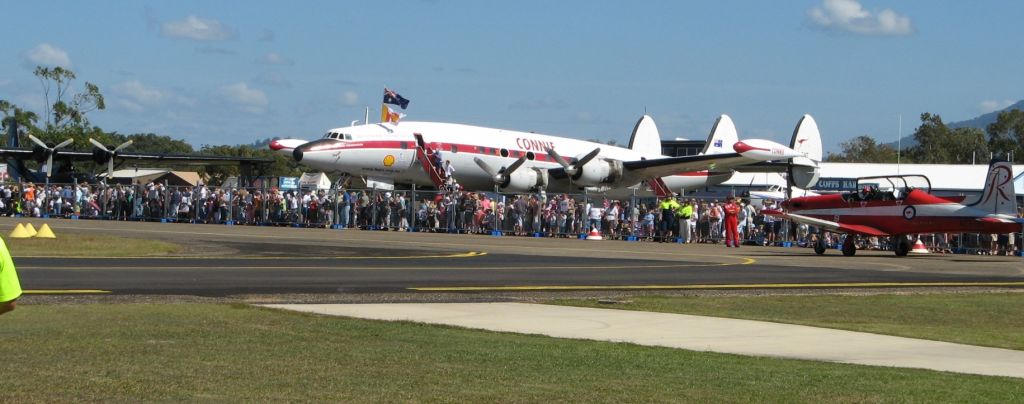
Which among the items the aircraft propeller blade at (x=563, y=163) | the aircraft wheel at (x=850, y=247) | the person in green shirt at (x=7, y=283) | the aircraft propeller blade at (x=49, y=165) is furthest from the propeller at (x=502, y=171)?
the person in green shirt at (x=7, y=283)

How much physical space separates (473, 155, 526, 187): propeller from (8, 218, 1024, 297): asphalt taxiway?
12.0 m

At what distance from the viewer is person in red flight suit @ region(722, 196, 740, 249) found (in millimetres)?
38812

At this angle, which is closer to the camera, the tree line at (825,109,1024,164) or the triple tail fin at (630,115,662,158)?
the triple tail fin at (630,115,662,158)

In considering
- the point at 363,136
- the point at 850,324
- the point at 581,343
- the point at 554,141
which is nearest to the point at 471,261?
the point at 850,324

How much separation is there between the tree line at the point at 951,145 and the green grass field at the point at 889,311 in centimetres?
14901

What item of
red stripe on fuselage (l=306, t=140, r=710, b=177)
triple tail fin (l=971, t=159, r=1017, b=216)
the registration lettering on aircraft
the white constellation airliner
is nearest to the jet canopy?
triple tail fin (l=971, t=159, r=1017, b=216)

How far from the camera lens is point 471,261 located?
27328mm

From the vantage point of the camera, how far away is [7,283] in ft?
24.9

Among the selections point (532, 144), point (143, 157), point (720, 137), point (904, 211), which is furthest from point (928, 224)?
point (143, 157)

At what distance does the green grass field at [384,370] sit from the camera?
9391 mm

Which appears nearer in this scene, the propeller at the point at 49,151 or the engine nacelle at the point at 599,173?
the engine nacelle at the point at 599,173

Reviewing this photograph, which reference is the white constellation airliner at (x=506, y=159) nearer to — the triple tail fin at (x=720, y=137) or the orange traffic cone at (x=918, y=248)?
the triple tail fin at (x=720, y=137)

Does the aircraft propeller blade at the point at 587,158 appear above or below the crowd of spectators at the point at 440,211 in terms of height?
above

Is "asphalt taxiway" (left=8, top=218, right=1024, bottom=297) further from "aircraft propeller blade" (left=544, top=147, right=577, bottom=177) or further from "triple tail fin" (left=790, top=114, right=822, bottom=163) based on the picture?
"triple tail fin" (left=790, top=114, right=822, bottom=163)
